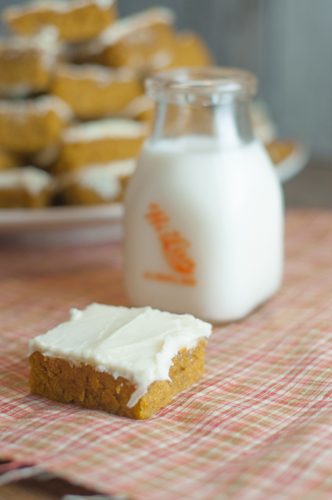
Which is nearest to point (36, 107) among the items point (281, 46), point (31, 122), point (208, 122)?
point (31, 122)

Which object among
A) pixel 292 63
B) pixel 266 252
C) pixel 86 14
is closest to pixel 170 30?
pixel 86 14

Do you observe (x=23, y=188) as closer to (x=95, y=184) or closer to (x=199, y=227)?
(x=95, y=184)

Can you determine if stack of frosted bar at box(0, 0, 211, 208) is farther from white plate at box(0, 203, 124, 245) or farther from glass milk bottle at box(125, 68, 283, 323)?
glass milk bottle at box(125, 68, 283, 323)

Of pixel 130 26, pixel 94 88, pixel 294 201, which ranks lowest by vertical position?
pixel 294 201

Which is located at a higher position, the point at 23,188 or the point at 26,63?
the point at 26,63

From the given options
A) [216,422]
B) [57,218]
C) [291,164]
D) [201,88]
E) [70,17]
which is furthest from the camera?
[291,164]

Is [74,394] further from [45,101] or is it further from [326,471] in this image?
[45,101]

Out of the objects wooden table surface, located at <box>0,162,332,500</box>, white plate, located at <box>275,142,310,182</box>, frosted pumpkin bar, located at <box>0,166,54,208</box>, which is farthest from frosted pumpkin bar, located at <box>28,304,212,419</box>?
white plate, located at <box>275,142,310,182</box>

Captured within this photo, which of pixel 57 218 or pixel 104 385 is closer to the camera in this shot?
pixel 104 385
